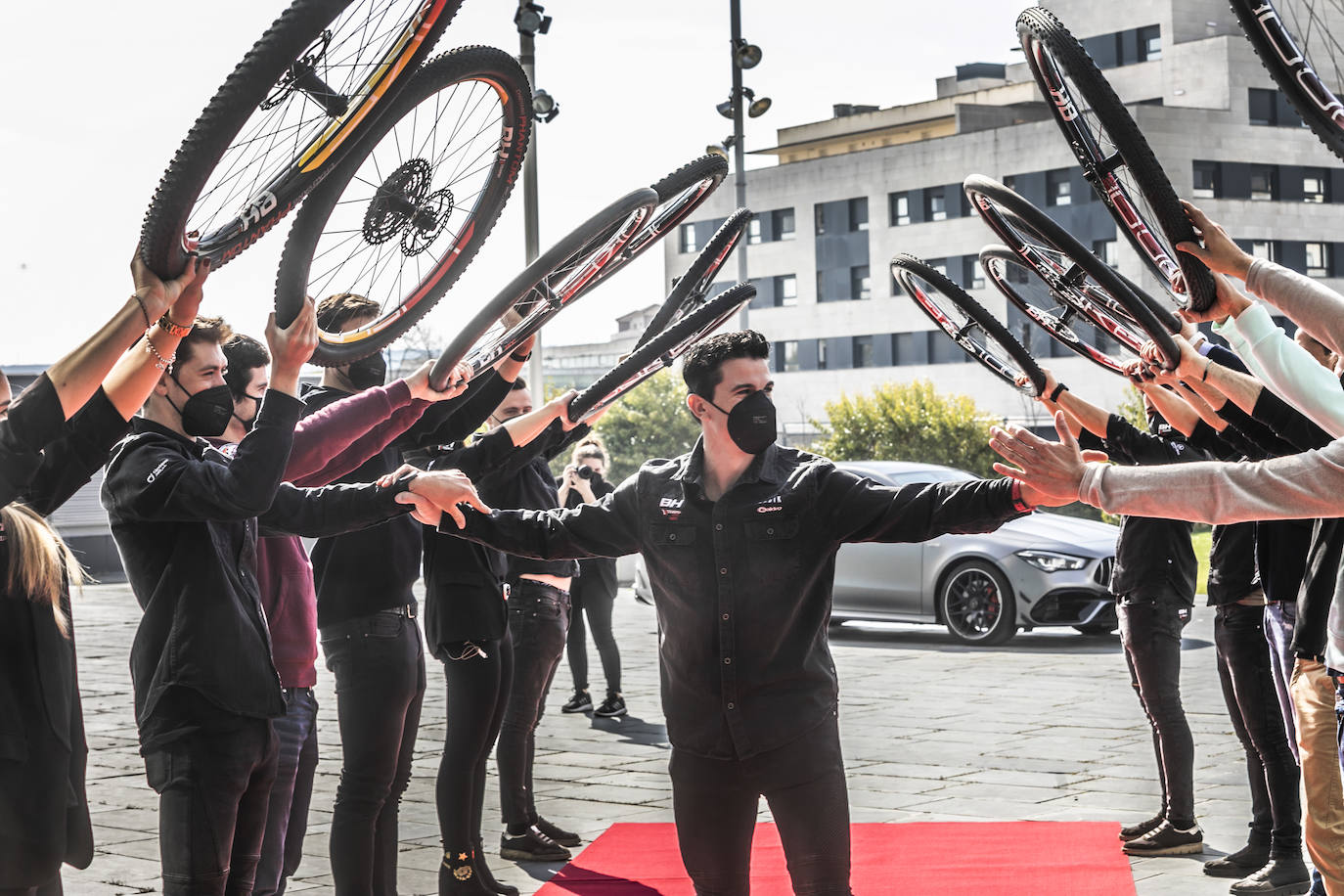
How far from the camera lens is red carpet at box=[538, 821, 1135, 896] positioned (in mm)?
6430

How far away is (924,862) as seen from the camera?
6.84m

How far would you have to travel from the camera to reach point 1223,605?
641 centimetres

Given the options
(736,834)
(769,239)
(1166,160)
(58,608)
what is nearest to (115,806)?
(58,608)

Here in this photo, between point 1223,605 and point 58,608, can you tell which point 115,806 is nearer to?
point 58,608

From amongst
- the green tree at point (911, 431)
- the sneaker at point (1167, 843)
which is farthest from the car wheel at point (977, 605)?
the green tree at point (911, 431)

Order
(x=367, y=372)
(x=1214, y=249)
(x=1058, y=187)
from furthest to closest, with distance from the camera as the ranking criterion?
(x=1058, y=187)
(x=367, y=372)
(x=1214, y=249)

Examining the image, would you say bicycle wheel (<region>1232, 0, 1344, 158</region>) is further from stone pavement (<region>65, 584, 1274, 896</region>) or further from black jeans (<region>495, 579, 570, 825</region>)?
black jeans (<region>495, 579, 570, 825</region>)

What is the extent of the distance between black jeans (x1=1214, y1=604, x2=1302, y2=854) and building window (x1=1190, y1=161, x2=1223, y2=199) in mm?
58198

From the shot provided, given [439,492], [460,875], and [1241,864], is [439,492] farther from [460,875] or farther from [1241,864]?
[1241,864]

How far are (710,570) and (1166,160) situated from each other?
194ft

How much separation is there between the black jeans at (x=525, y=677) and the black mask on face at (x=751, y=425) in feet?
9.80

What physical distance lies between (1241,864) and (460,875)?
3291mm

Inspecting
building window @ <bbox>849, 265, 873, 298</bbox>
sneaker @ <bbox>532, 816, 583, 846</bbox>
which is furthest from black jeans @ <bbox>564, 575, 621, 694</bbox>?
building window @ <bbox>849, 265, 873, 298</bbox>

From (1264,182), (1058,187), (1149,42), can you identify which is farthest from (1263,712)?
(1149,42)
